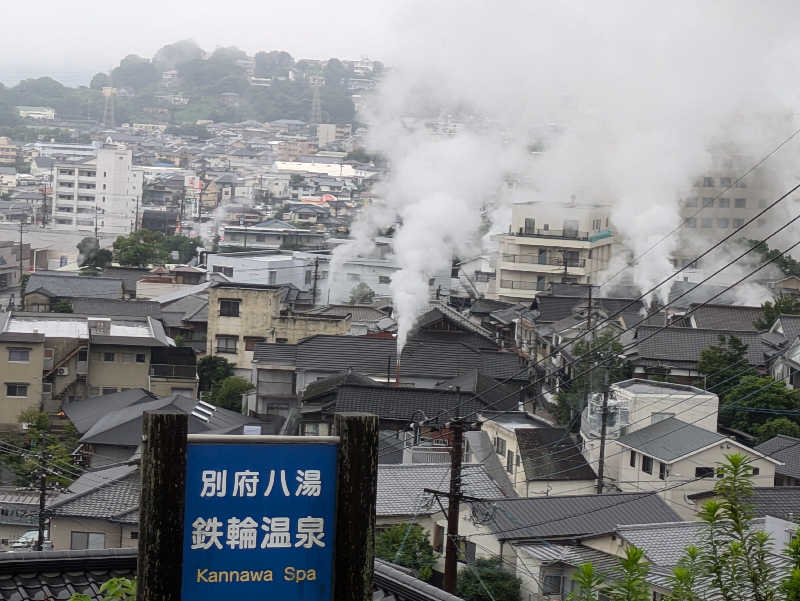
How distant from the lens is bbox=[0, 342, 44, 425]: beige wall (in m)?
16.4

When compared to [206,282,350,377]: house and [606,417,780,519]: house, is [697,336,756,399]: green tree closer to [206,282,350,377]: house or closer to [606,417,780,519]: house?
[606,417,780,519]: house

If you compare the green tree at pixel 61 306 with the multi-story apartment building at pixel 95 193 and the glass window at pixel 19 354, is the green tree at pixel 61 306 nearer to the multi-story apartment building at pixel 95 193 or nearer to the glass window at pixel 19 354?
the glass window at pixel 19 354

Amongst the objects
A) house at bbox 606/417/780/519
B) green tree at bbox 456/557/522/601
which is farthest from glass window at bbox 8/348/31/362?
green tree at bbox 456/557/522/601

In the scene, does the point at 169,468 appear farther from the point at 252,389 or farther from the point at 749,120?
the point at 749,120

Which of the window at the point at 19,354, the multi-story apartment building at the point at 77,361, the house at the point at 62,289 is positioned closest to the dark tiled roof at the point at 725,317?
the multi-story apartment building at the point at 77,361

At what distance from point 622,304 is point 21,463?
494 inches

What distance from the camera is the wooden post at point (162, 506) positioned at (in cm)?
211

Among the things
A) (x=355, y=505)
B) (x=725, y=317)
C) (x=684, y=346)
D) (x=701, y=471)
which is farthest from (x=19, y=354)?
(x=355, y=505)

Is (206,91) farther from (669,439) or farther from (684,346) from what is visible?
(669,439)

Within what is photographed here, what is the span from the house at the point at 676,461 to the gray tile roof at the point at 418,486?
171cm

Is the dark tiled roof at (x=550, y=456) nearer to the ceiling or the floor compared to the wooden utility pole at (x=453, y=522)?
nearer to the floor

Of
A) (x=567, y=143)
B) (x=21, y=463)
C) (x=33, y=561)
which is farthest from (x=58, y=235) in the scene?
(x=33, y=561)

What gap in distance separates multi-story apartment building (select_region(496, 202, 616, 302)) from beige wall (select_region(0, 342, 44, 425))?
1359cm

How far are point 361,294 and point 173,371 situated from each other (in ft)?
33.2
